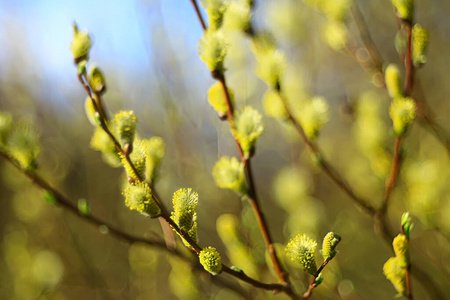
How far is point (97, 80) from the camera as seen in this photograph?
2.58 feet

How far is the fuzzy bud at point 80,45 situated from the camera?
2.44 ft

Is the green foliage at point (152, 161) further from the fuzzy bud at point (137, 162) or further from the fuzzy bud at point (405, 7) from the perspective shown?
the fuzzy bud at point (405, 7)

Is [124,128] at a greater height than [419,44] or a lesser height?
lesser

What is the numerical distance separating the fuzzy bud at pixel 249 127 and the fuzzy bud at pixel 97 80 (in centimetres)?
30

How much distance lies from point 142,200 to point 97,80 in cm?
31

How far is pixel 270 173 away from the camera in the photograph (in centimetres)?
423

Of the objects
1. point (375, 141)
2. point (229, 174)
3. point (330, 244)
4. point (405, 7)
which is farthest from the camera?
point (375, 141)

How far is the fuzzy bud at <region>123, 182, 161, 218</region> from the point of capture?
613mm

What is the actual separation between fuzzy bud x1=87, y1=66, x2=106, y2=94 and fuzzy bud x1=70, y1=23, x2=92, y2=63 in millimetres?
48

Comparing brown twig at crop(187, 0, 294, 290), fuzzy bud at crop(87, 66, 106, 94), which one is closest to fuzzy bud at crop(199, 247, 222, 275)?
brown twig at crop(187, 0, 294, 290)

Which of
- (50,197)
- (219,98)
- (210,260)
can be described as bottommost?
(210,260)

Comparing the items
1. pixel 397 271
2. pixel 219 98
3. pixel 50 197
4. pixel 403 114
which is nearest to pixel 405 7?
pixel 403 114

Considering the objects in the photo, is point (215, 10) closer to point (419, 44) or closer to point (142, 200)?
point (142, 200)

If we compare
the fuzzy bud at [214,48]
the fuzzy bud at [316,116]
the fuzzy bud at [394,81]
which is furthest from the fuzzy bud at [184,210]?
the fuzzy bud at [394,81]
